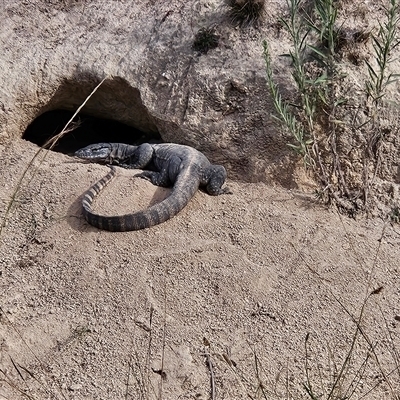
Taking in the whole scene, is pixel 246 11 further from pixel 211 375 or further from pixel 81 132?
pixel 211 375

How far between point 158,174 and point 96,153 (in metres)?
1.27

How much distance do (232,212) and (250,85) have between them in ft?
5.88

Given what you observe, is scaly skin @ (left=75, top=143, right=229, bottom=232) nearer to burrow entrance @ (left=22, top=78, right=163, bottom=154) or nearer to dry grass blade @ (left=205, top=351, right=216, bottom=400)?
burrow entrance @ (left=22, top=78, right=163, bottom=154)

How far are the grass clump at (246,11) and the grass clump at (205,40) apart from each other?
313 millimetres

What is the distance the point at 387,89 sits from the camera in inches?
323

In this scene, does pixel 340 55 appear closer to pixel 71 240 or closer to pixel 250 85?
pixel 250 85

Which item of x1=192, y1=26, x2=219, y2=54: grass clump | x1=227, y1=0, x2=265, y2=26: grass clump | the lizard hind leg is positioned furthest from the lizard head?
x1=227, y1=0, x2=265, y2=26: grass clump

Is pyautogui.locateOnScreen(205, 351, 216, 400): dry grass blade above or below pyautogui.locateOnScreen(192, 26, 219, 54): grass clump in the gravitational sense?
below

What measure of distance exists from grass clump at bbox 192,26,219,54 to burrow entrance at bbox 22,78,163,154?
0.99 m

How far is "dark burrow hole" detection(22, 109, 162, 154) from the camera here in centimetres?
1005

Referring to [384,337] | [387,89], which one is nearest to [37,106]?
[387,89]

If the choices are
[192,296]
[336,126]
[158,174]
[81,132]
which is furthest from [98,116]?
[192,296]

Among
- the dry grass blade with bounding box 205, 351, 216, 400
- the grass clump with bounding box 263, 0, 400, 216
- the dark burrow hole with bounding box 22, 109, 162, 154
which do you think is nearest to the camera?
the dry grass blade with bounding box 205, 351, 216, 400

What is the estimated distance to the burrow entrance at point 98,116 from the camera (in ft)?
29.9
